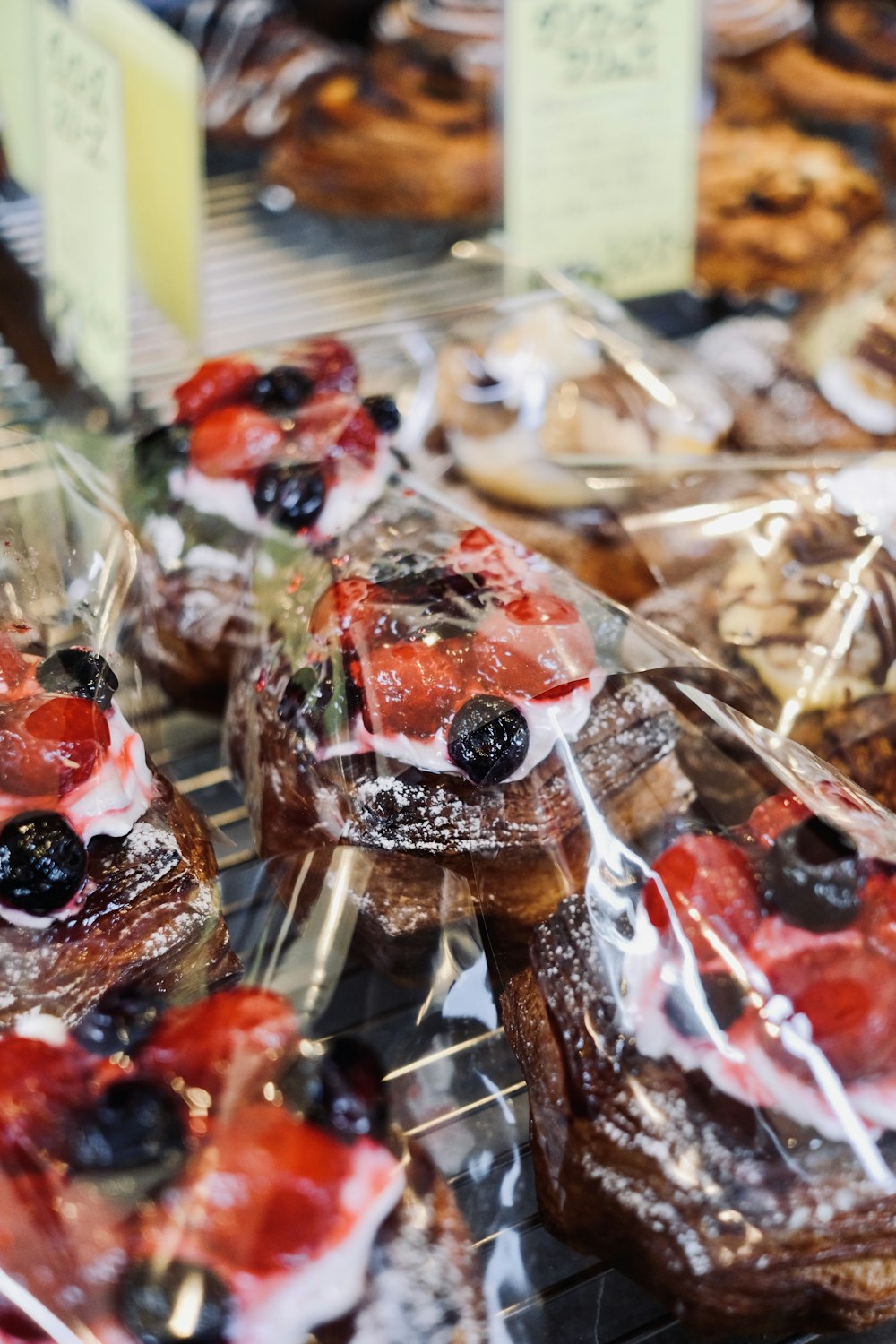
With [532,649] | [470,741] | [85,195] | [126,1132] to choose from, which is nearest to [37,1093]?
[126,1132]

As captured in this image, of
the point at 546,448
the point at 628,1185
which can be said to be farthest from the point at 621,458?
the point at 628,1185

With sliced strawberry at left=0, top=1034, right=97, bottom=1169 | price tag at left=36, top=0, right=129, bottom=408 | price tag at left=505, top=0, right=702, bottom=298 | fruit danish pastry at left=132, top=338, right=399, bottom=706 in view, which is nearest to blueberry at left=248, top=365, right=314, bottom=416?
fruit danish pastry at left=132, top=338, right=399, bottom=706

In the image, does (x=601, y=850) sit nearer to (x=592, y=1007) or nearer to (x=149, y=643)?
(x=592, y=1007)

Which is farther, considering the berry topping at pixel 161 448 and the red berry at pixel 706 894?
the berry topping at pixel 161 448

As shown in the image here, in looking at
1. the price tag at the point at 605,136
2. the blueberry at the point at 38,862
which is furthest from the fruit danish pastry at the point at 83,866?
the price tag at the point at 605,136

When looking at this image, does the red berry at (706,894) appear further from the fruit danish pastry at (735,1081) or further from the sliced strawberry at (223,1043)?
the sliced strawberry at (223,1043)

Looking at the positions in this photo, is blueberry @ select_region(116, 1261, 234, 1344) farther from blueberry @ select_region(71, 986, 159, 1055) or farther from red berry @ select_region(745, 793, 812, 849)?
red berry @ select_region(745, 793, 812, 849)
